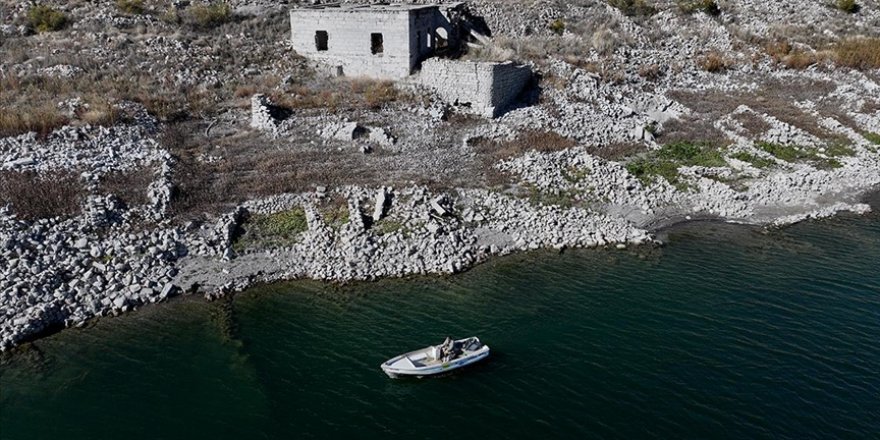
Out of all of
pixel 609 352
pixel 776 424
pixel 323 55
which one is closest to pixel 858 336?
pixel 776 424

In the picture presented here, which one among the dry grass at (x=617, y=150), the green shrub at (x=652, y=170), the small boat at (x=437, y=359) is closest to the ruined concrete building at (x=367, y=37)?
the dry grass at (x=617, y=150)

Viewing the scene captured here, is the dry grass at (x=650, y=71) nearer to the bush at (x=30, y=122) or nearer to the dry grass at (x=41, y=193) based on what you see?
the dry grass at (x=41, y=193)

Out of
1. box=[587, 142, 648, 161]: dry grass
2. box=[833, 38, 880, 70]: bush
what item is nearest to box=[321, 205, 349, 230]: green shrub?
box=[587, 142, 648, 161]: dry grass

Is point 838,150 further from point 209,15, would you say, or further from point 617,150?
point 209,15

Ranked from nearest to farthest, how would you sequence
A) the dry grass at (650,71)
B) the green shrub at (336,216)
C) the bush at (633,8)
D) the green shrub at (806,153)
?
1. the green shrub at (336,216)
2. the green shrub at (806,153)
3. the dry grass at (650,71)
4. the bush at (633,8)

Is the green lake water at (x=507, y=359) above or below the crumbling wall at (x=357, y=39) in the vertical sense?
below
